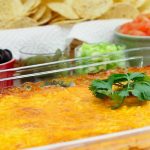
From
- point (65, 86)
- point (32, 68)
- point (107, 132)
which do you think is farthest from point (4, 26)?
point (107, 132)

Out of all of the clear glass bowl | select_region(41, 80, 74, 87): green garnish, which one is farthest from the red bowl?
the clear glass bowl

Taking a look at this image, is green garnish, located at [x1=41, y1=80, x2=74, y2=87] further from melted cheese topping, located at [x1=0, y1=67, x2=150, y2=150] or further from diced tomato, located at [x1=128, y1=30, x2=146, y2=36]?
diced tomato, located at [x1=128, y1=30, x2=146, y2=36]

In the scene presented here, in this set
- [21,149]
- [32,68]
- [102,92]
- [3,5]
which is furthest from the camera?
[3,5]

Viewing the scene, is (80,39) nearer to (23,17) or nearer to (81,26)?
(81,26)

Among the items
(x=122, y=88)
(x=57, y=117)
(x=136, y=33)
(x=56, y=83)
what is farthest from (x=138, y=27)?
(x=57, y=117)

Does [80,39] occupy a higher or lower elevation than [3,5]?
lower

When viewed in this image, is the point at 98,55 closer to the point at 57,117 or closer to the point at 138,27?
the point at 138,27
